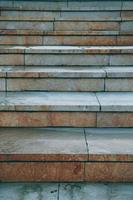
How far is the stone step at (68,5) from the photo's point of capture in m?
5.27

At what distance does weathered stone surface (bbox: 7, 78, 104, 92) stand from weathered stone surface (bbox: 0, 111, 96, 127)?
1.95ft

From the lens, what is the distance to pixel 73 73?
336 centimetres

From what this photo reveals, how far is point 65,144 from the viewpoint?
96.7 inches

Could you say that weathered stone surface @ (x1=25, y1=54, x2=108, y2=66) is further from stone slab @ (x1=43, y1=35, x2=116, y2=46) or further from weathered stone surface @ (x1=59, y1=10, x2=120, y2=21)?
weathered stone surface @ (x1=59, y1=10, x2=120, y2=21)

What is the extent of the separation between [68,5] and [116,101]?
10.3 ft

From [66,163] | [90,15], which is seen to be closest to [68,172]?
[66,163]

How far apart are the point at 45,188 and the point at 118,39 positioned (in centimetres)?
295

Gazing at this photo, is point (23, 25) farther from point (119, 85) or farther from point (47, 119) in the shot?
point (47, 119)

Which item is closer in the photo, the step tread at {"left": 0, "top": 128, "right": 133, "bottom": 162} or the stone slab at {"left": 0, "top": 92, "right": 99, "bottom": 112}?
the step tread at {"left": 0, "top": 128, "right": 133, "bottom": 162}

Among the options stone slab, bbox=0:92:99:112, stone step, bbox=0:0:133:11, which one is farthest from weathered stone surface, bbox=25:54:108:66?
stone step, bbox=0:0:133:11

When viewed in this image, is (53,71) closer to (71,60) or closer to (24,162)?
(71,60)

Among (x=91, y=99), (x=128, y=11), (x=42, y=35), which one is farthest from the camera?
(x=128, y=11)

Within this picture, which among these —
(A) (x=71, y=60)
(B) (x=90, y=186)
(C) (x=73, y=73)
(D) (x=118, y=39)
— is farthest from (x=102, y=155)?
(D) (x=118, y=39)

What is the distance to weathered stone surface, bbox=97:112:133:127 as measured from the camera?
285cm
